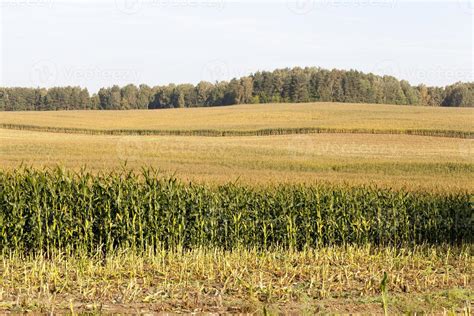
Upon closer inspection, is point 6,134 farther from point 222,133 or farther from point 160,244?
point 160,244

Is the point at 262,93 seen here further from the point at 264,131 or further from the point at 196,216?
the point at 196,216

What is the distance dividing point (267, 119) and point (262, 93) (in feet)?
132

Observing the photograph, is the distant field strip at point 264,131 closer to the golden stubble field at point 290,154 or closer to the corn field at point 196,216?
the golden stubble field at point 290,154

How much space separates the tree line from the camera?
340ft

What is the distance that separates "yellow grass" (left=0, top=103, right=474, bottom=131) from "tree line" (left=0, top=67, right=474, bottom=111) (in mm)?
26169

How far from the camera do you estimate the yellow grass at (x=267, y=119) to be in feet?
189

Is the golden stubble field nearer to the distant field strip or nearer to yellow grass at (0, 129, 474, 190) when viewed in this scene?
yellow grass at (0, 129, 474, 190)

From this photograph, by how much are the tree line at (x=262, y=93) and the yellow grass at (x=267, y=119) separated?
26.2m

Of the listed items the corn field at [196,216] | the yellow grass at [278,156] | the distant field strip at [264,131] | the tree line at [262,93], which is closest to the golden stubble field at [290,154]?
the yellow grass at [278,156]

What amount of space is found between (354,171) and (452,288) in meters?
24.0

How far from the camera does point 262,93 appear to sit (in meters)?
106

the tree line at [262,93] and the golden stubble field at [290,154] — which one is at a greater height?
the tree line at [262,93]

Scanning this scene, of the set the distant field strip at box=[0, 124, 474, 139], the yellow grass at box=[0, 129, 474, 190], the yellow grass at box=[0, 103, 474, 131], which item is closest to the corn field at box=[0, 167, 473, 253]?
the yellow grass at box=[0, 129, 474, 190]

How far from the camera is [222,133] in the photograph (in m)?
57.3
